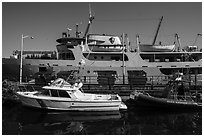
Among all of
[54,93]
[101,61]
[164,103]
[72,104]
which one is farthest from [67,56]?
[164,103]

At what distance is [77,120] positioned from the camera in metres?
10.2

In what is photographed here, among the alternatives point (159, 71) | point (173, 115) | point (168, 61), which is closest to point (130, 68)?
point (159, 71)

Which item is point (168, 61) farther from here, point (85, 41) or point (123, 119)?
point (123, 119)

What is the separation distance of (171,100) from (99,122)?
6.10 m

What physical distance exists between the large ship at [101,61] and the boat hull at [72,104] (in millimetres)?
8568

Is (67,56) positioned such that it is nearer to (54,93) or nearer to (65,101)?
(54,93)

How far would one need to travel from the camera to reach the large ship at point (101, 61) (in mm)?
22094

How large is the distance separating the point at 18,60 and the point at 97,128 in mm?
17391

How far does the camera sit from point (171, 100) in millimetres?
12734

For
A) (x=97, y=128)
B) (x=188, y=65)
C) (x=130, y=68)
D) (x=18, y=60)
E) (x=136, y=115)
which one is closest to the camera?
(x=97, y=128)

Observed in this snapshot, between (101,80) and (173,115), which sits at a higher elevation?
(101,80)

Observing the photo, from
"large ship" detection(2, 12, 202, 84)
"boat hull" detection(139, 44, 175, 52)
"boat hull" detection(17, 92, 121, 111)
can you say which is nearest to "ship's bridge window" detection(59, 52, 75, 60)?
"large ship" detection(2, 12, 202, 84)

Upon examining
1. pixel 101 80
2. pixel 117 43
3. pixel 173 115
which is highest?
pixel 117 43

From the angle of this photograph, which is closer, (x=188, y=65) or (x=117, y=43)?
(x=188, y=65)
